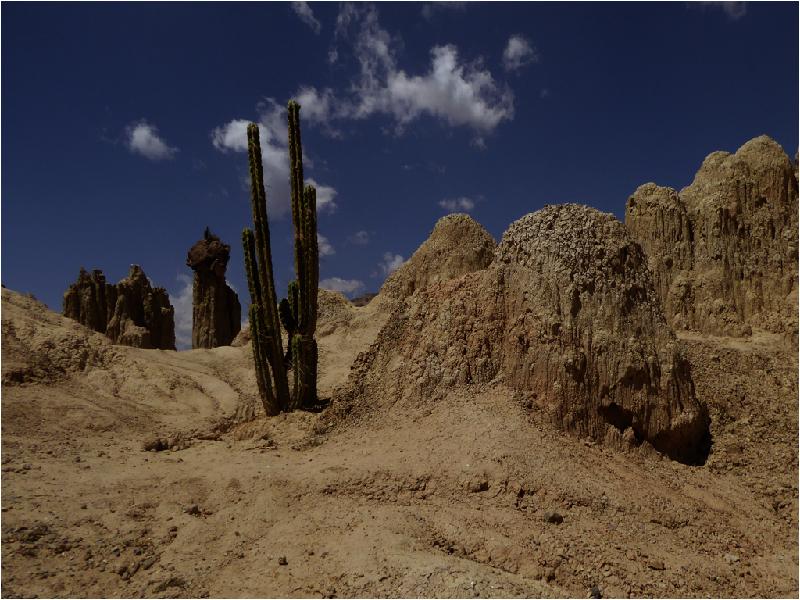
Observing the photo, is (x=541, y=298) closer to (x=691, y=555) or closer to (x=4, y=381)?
(x=691, y=555)

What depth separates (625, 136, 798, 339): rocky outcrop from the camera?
17281 millimetres

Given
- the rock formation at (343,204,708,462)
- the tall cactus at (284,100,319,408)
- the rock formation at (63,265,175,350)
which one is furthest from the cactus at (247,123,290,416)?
the rock formation at (63,265,175,350)

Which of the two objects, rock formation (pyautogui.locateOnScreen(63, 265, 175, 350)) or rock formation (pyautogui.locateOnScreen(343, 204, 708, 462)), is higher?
rock formation (pyautogui.locateOnScreen(63, 265, 175, 350))

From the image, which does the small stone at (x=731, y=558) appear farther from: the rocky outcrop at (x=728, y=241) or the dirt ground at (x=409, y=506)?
the rocky outcrop at (x=728, y=241)

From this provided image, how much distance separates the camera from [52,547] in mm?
5793

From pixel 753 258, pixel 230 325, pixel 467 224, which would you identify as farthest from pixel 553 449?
pixel 230 325

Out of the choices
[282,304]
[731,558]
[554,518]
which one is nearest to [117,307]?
[282,304]

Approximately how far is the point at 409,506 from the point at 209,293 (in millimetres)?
27981

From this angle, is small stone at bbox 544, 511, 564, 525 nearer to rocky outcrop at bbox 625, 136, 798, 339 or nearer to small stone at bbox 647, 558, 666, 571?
small stone at bbox 647, 558, 666, 571

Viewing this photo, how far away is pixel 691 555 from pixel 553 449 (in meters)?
1.96

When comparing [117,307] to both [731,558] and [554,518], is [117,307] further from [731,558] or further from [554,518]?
[731,558]

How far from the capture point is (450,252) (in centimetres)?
2498

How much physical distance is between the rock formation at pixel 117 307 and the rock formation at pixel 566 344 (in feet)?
86.8

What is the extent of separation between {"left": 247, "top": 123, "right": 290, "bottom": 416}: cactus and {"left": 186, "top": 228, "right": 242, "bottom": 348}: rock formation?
20.7m
